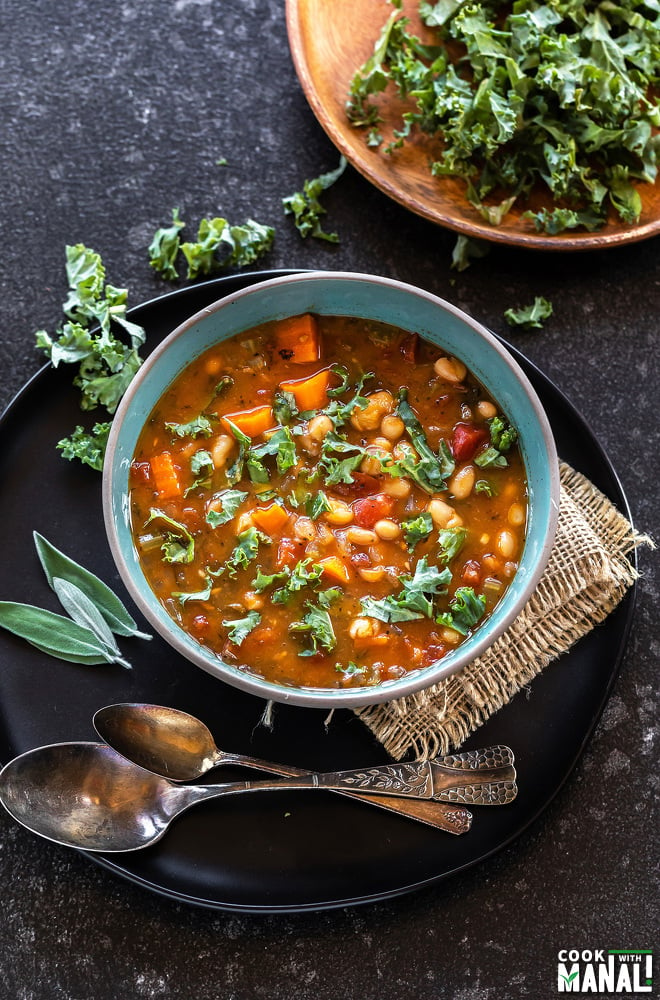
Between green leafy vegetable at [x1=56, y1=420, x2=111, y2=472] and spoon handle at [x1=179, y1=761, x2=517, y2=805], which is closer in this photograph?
spoon handle at [x1=179, y1=761, x2=517, y2=805]

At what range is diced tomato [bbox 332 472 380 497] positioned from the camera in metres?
3.06

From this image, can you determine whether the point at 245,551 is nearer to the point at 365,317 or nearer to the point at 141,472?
the point at 141,472

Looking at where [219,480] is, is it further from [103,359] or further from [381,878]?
[381,878]

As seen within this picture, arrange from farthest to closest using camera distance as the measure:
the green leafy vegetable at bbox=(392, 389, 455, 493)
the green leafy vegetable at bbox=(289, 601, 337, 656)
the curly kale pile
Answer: the curly kale pile
the green leafy vegetable at bbox=(392, 389, 455, 493)
the green leafy vegetable at bbox=(289, 601, 337, 656)

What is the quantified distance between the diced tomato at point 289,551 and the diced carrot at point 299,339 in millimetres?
606

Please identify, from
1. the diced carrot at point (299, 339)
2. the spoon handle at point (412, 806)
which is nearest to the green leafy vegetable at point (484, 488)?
the diced carrot at point (299, 339)

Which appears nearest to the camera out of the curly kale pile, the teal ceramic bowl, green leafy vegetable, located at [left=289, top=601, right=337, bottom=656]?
the teal ceramic bowl

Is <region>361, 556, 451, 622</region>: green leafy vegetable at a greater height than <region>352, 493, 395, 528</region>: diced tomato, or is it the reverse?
<region>352, 493, 395, 528</region>: diced tomato

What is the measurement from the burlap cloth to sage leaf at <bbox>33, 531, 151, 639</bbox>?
2.94ft

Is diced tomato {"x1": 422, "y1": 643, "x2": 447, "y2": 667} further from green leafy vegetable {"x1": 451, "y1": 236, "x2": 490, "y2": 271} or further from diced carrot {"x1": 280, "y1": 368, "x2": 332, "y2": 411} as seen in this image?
green leafy vegetable {"x1": 451, "y1": 236, "x2": 490, "y2": 271}

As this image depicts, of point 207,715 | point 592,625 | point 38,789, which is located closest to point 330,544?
point 207,715

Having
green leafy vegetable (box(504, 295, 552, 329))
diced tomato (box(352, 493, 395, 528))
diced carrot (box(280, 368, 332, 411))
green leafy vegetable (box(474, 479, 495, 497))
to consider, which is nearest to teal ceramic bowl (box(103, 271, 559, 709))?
green leafy vegetable (box(474, 479, 495, 497))

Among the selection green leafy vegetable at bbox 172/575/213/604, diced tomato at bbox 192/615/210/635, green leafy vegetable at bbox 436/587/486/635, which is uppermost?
green leafy vegetable at bbox 436/587/486/635

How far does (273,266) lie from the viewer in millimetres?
3652
